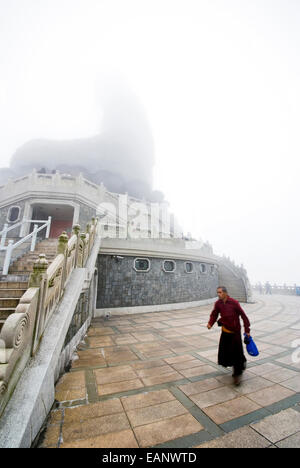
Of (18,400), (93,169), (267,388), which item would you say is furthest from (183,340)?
(93,169)

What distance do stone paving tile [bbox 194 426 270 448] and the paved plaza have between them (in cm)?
1

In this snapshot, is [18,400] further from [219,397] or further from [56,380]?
[219,397]

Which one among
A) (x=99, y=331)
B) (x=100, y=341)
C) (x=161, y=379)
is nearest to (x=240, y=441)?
(x=161, y=379)

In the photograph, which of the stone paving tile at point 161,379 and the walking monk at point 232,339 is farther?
the walking monk at point 232,339

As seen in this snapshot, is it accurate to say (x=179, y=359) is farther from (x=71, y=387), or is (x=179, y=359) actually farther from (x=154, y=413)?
(x=71, y=387)

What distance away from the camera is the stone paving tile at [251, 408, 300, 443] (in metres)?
2.20

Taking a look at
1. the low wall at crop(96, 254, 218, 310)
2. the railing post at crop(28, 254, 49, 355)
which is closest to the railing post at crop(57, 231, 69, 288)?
the railing post at crop(28, 254, 49, 355)

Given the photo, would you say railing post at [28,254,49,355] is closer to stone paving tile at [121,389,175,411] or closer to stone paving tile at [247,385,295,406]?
stone paving tile at [121,389,175,411]

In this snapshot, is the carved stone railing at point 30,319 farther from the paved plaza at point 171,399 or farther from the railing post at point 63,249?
the paved plaza at point 171,399

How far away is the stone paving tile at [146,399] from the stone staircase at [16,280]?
2209 mm

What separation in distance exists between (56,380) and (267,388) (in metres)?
3.63

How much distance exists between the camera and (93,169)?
6362cm

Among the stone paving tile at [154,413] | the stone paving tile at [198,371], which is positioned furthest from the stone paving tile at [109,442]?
the stone paving tile at [198,371]

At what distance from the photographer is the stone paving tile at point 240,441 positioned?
2037 mm
